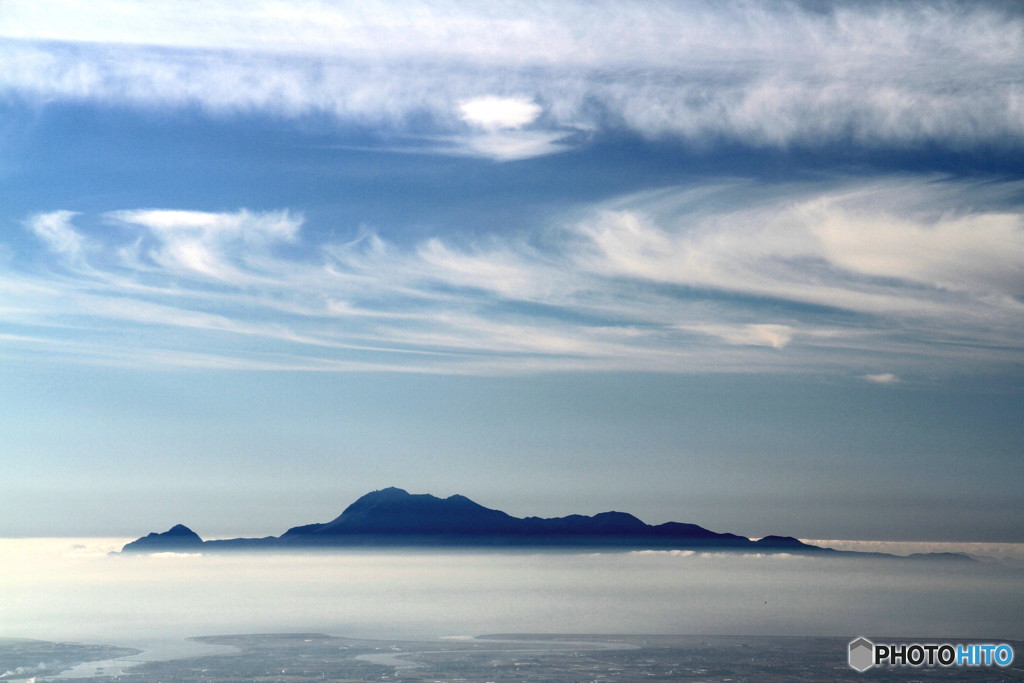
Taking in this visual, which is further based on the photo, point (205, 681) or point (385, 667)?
point (385, 667)

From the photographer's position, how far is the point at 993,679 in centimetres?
18250

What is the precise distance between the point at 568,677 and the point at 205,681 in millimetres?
74376

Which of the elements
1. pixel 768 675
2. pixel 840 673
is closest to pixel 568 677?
pixel 768 675

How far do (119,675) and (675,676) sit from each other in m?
123

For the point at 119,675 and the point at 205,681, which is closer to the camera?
the point at 205,681

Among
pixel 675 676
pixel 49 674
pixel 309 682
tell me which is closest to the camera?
pixel 309 682

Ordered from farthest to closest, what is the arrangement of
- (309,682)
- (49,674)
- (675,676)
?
(49,674), (675,676), (309,682)

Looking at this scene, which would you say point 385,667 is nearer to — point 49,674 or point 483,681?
point 483,681

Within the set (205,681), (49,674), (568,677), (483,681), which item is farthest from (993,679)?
(49,674)

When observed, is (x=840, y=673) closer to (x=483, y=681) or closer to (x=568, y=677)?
(x=568, y=677)

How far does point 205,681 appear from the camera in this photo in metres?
176

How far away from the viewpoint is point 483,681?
173000mm

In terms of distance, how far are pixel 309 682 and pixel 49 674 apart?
6896cm

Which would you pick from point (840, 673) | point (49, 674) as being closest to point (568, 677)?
point (840, 673)
